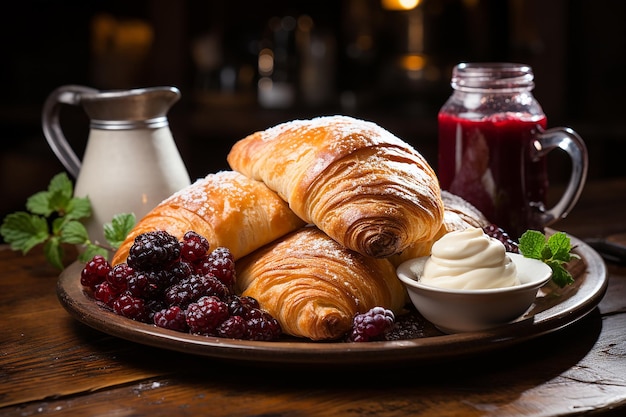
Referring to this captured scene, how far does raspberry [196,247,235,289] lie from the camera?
1.13 m

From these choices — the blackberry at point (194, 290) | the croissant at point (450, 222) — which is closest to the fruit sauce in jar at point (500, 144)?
the croissant at point (450, 222)

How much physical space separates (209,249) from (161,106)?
411 millimetres

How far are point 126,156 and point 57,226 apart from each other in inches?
6.7

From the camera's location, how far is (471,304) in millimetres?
1025

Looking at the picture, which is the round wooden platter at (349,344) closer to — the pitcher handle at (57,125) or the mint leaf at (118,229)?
the mint leaf at (118,229)

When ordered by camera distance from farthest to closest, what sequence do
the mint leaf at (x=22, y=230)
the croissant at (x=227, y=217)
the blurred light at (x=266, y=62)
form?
the blurred light at (x=266, y=62)
the mint leaf at (x=22, y=230)
the croissant at (x=227, y=217)

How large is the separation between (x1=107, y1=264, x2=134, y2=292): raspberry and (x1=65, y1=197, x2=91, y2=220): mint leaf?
42 cm

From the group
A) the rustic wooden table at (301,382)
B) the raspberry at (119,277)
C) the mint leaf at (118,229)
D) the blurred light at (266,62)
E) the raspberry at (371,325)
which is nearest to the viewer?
the rustic wooden table at (301,382)

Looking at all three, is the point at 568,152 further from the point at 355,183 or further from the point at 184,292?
the point at 184,292

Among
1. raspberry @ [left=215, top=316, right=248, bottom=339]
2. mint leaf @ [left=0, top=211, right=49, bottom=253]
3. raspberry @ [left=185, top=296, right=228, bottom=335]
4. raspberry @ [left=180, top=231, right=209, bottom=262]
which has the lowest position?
mint leaf @ [left=0, top=211, right=49, bottom=253]

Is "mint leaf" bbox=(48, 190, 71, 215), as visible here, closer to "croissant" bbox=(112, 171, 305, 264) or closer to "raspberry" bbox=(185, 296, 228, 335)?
"croissant" bbox=(112, 171, 305, 264)

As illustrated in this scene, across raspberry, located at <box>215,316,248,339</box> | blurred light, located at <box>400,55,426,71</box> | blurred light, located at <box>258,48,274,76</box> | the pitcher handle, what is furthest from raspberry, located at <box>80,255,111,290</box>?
blurred light, located at <box>400,55,426,71</box>

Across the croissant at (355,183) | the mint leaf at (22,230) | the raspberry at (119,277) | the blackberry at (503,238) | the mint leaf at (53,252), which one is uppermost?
the croissant at (355,183)

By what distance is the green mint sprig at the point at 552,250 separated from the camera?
1.21 m
